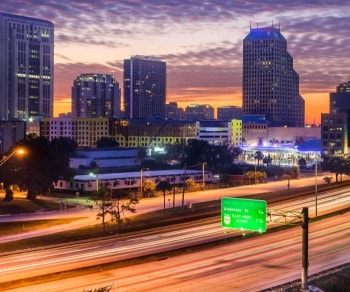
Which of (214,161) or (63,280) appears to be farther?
(214,161)

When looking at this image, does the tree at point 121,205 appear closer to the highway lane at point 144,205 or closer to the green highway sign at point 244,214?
the highway lane at point 144,205

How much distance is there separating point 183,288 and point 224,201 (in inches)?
234

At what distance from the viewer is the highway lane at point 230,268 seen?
33.2 metres

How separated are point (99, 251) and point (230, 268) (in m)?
10.3

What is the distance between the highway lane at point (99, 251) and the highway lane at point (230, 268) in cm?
266

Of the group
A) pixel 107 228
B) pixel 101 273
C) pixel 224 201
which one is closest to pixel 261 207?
pixel 224 201

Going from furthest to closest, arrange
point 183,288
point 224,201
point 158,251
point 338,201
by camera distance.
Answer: point 338,201, point 158,251, point 224,201, point 183,288

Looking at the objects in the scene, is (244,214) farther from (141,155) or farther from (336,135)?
(336,135)

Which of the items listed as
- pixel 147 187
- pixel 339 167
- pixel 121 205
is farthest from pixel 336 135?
pixel 121 205

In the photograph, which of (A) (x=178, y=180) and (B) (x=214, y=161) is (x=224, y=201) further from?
(B) (x=214, y=161)

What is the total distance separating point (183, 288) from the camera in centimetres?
3259

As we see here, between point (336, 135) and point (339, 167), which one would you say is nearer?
point (339, 167)

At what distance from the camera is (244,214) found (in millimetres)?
34375

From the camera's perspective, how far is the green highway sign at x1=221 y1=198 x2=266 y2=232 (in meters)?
33.4
